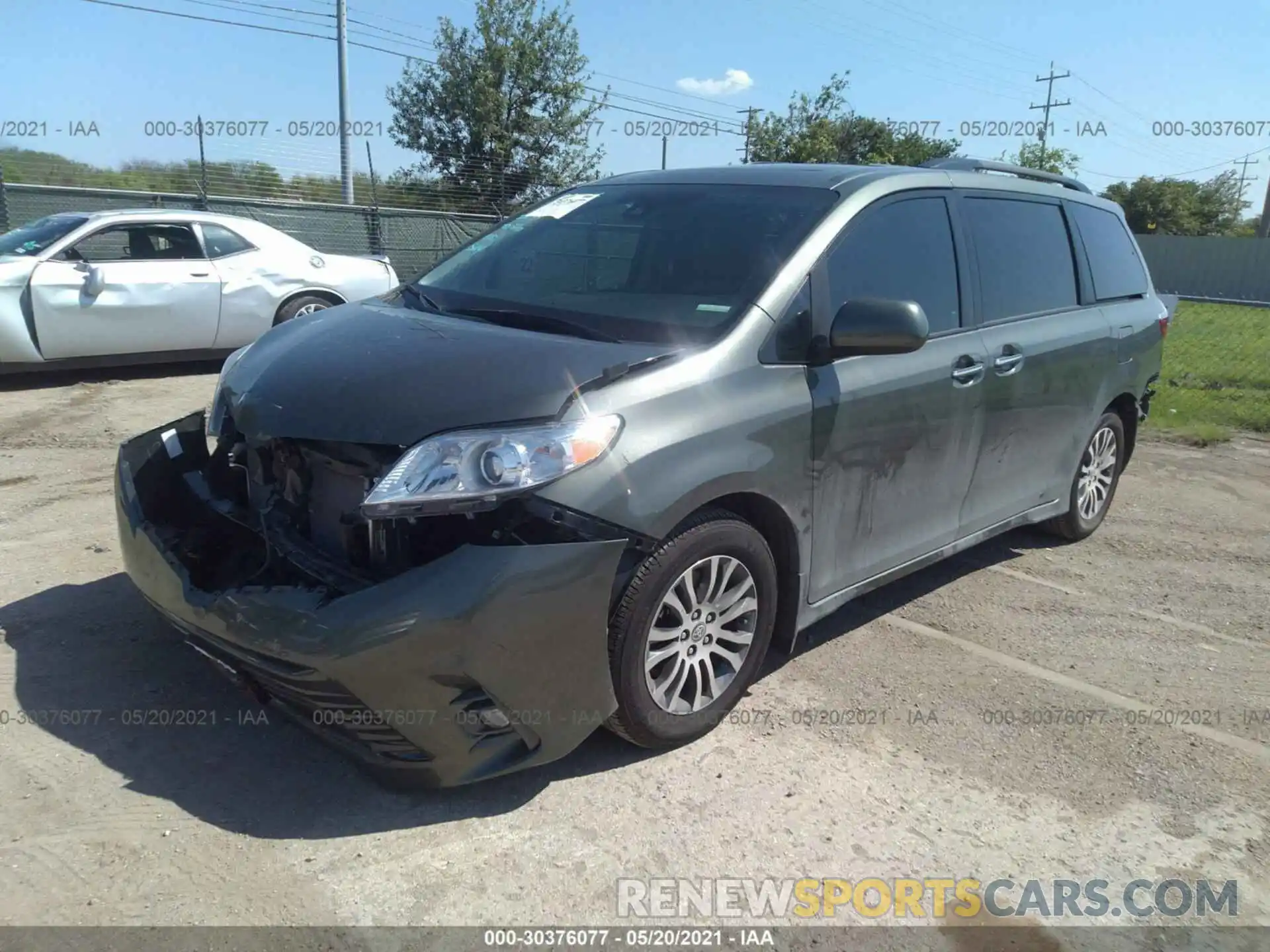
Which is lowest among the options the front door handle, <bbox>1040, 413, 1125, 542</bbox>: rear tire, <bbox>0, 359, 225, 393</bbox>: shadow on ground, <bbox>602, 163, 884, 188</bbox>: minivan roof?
<bbox>0, 359, 225, 393</bbox>: shadow on ground

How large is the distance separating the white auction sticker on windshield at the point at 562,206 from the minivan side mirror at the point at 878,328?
4.66 feet

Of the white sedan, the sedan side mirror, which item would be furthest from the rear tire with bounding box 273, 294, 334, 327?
the sedan side mirror

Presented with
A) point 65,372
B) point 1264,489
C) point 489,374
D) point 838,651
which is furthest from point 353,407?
point 65,372

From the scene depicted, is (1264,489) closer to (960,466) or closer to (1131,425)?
(1131,425)

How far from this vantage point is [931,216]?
154 inches

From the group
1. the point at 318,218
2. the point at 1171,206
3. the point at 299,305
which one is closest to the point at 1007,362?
the point at 299,305

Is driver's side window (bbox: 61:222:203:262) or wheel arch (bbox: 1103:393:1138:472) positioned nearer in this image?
wheel arch (bbox: 1103:393:1138:472)

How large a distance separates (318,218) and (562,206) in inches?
475

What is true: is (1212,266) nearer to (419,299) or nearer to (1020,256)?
(1020,256)

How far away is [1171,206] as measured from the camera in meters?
54.3

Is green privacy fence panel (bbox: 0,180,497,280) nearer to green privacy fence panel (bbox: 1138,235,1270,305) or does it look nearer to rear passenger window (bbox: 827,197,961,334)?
rear passenger window (bbox: 827,197,961,334)

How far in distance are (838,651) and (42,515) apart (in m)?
4.04

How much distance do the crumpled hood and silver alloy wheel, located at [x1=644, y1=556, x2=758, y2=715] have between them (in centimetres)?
71

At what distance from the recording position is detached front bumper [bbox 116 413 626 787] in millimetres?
2443
